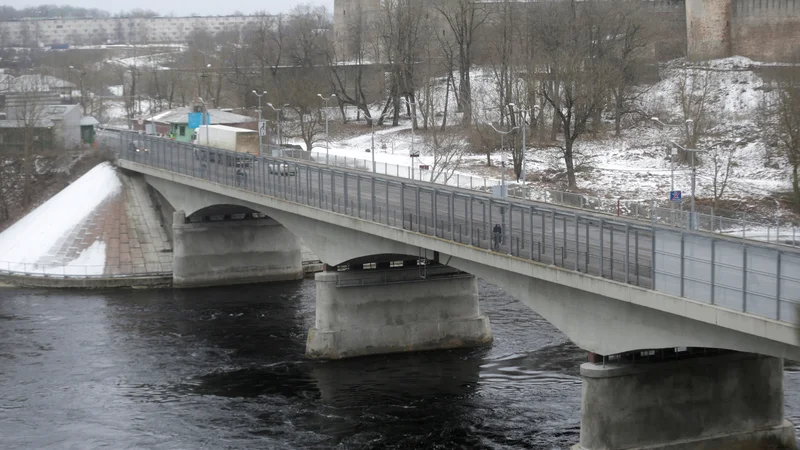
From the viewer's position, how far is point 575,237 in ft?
109

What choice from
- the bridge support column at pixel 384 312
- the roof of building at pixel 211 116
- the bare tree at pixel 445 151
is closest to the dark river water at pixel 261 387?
the bridge support column at pixel 384 312

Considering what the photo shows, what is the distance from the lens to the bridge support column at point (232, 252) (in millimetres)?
66875

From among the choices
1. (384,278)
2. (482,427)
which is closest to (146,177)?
(384,278)

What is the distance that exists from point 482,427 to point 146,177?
43.4m

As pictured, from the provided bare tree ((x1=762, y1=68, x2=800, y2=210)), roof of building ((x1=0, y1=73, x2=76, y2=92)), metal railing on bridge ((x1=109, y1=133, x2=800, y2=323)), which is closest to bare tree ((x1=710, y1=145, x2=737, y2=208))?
bare tree ((x1=762, y1=68, x2=800, y2=210))

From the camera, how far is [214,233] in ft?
221

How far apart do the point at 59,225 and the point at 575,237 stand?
4679 centimetres

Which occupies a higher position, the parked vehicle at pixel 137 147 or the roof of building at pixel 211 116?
the roof of building at pixel 211 116

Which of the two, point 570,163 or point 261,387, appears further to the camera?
point 570,163

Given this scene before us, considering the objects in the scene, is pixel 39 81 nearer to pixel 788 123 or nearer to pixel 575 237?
pixel 788 123

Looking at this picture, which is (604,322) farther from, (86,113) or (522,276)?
(86,113)

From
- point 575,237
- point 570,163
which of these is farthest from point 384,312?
point 570,163

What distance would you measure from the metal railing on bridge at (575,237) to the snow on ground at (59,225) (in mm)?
18719

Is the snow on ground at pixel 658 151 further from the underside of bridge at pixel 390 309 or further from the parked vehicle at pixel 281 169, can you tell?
the underside of bridge at pixel 390 309
